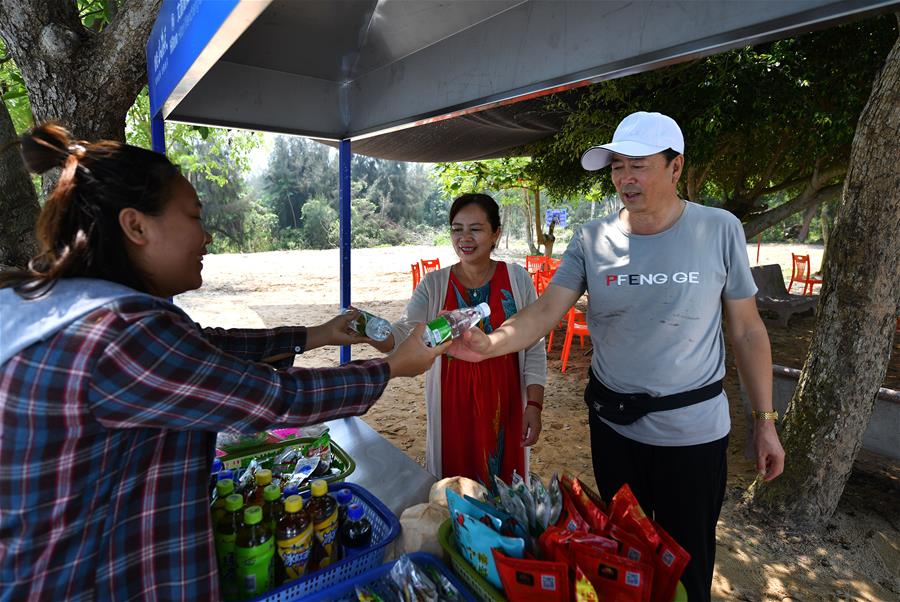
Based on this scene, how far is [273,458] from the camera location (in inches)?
82.7

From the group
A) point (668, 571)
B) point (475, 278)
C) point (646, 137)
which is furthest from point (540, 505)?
point (475, 278)

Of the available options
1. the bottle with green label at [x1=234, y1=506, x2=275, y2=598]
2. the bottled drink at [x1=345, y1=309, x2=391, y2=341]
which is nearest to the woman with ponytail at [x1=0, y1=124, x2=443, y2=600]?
the bottle with green label at [x1=234, y1=506, x2=275, y2=598]

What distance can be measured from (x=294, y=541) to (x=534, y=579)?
1.96 ft

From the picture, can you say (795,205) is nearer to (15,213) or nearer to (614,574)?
(614,574)

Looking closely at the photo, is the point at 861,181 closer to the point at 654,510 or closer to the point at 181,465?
the point at 654,510

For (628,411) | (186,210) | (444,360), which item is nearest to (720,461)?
(628,411)

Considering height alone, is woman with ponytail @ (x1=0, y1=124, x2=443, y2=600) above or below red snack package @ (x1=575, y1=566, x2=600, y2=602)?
above

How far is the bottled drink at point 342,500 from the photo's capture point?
147cm

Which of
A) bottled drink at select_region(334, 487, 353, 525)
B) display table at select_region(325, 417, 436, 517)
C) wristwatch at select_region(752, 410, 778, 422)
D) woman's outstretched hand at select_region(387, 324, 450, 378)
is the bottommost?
display table at select_region(325, 417, 436, 517)

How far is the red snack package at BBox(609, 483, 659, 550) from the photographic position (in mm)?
1232

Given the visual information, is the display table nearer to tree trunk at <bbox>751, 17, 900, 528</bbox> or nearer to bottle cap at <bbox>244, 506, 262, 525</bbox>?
bottle cap at <bbox>244, 506, 262, 525</bbox>

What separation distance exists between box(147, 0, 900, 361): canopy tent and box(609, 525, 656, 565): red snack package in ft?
4.71

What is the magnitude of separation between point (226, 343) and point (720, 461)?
1.81 m

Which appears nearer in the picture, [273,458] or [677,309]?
[677,309]
